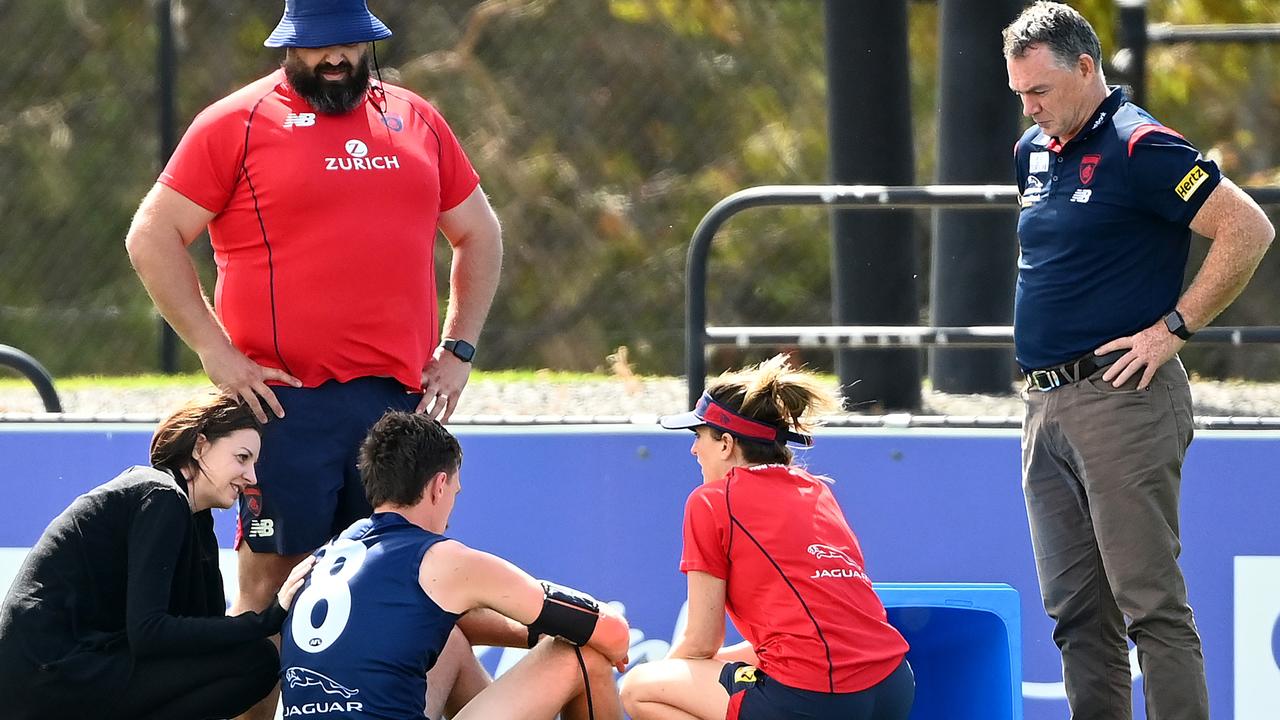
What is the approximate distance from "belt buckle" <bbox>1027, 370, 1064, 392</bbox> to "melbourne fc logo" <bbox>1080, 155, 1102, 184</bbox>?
50cm

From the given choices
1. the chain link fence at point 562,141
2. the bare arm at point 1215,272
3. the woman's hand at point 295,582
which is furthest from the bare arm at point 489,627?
the chain link fence at point 562,141

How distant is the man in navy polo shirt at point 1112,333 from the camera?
376 centimetres

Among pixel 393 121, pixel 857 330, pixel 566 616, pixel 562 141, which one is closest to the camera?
pixel 566 616

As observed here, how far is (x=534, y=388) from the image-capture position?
657 cm

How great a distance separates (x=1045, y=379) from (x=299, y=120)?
6.60ft

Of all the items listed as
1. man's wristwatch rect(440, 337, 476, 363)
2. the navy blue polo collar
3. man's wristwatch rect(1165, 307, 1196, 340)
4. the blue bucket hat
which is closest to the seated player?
man's wristwatch rect(440, 337, 476, 363)

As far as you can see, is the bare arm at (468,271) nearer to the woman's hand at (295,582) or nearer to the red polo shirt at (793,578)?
the woman's hand at (295,582)

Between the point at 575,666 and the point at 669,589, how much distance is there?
1.03m

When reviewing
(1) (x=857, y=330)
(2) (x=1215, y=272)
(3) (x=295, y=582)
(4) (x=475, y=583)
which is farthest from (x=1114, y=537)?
(3) (x=295, y=582)

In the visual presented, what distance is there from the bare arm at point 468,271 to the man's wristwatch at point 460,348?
1cm

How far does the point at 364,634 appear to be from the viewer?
133 inches

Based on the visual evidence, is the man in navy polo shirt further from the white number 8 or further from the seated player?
the white number 8

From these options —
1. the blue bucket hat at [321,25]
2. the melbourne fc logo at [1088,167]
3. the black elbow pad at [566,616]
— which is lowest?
the black elbow pad at [566,616]

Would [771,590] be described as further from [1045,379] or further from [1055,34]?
[1055,34]
